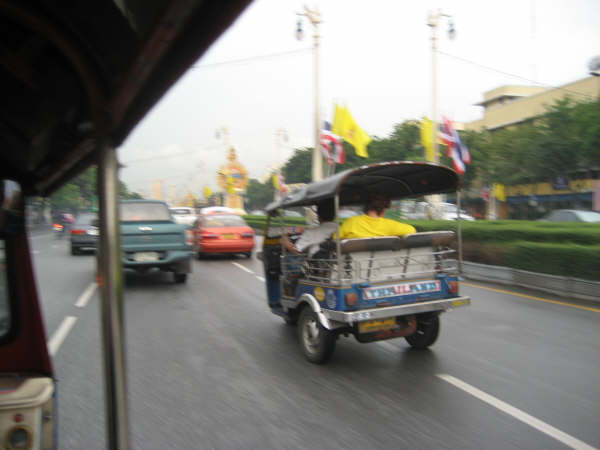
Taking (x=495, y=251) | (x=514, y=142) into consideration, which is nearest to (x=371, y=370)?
(x=495, y=251)

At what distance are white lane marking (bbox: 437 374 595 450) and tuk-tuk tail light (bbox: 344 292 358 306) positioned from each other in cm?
109

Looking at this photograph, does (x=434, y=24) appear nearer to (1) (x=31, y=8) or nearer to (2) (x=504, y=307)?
(2) (x=504, y=307)

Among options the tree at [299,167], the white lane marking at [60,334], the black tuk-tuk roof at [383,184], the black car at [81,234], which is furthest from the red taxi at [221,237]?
the tree at [299,167]

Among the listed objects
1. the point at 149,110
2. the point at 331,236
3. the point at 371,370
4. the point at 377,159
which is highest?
the point at 377,159

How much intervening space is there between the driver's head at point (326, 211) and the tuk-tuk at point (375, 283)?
477 millimetres

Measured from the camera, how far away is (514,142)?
3403 cm

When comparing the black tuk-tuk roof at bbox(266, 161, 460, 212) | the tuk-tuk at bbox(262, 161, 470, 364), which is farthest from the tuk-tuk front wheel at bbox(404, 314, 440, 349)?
the black tuk-tuk roof at bbox(266, 161, 460, 212)

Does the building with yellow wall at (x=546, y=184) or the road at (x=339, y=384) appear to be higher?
the building with yellow wall at (x=546, y=184)

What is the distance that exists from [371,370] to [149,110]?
3.94 metres

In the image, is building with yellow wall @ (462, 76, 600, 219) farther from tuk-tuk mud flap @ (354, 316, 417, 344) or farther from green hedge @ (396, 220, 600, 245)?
tuk-tuk mud flap @ (354, 316, 417, 344)

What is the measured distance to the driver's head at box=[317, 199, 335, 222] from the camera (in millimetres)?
6418

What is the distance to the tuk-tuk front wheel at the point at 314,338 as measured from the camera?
5.27 m

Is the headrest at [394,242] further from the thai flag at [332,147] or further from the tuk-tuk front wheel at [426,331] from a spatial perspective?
the thai flag at [332,147]

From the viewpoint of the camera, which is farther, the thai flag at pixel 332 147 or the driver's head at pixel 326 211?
the thai flag at pixel 332 147
